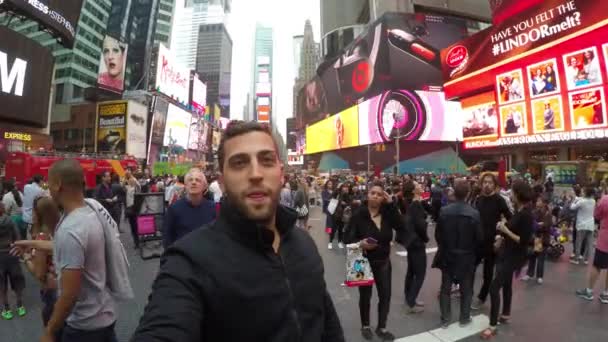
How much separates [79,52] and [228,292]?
7754cm

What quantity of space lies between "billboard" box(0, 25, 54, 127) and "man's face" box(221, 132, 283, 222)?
1102 inches

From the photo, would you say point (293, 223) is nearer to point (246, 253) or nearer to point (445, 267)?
point (246, 253)

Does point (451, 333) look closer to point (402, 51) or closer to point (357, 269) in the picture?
point (357, 269)

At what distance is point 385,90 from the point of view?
166 feet

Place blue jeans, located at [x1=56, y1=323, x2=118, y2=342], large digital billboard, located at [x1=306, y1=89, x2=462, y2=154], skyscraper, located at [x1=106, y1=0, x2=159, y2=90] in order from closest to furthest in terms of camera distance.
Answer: blue jeans, located at [x1=56, y1=323, x2=118, y2=342] < large digital billboard, located at [x1=306, y1=89, x2=462, y2=154] < skyscraper, located at [x1=106, y1=0, x2=159, y2=90]

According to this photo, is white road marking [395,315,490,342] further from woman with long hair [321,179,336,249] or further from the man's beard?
woman with long hair [321,179,336,249]

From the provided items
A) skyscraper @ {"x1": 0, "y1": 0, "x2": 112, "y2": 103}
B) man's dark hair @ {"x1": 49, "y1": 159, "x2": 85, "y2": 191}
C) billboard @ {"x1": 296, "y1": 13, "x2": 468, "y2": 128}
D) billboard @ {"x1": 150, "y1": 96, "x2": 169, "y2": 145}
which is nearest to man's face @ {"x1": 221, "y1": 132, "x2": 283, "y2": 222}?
man's dark hair @ {"x1": 49, "y1": 159, "x2": 85, "y2": 191}

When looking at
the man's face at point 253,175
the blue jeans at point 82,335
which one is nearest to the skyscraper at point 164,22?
the blue jeans at point 82,335

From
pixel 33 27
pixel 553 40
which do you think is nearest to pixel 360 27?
pixel 553 40

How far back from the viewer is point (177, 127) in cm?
5412

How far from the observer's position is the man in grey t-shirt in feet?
6.55

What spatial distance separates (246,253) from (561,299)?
6.46 metres

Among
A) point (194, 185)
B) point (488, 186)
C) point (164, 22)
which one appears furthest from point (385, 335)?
point (164, 22)

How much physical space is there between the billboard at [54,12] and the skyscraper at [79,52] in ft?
138
